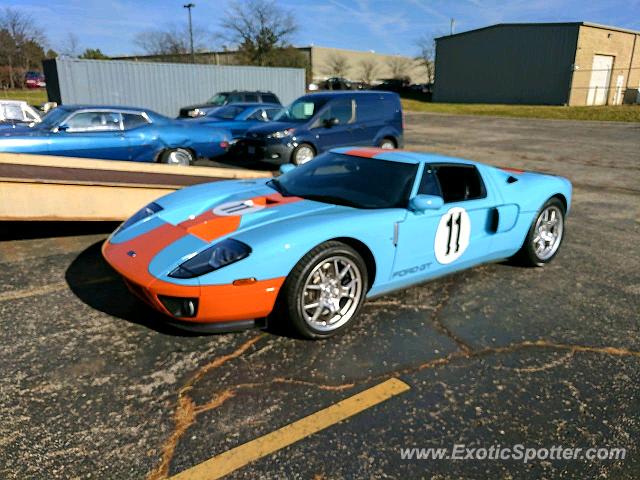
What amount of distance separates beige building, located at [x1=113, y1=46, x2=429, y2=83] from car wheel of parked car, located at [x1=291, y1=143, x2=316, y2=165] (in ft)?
177

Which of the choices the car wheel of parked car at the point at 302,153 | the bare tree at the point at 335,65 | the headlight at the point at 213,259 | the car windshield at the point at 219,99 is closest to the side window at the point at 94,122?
the car wheel of parked car at the point at 302,153

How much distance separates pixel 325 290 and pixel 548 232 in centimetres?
281

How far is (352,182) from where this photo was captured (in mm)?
3951

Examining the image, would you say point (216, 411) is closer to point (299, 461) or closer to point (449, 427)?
point (299, 461)

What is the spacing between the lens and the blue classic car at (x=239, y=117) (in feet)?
39.8

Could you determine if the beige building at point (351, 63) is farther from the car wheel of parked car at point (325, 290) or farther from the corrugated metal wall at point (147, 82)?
the car wheel of parked car at point (325, 290)

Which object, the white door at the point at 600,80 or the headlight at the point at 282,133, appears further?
the white door at the point at 600,80

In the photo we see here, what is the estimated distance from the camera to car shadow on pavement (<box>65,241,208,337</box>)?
11.3ft

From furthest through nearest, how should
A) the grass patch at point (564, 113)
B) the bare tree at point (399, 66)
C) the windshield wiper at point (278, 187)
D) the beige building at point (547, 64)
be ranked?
the bare tree at point (399, 66) → the beige building at point (547, 64) → the grass patch at point (564, 113) → the windshield wiper at point (278, 187)

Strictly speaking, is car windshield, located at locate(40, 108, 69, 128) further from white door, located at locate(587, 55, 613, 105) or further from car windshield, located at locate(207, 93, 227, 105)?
white door, located at locate(587, 55, 613, 105)

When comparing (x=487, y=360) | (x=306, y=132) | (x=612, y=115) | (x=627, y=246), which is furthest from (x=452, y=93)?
(x=487, y=360)

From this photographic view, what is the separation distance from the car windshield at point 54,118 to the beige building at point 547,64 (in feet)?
128

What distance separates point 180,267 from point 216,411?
0.89 m

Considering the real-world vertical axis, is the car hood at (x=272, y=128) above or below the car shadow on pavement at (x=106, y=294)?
above
